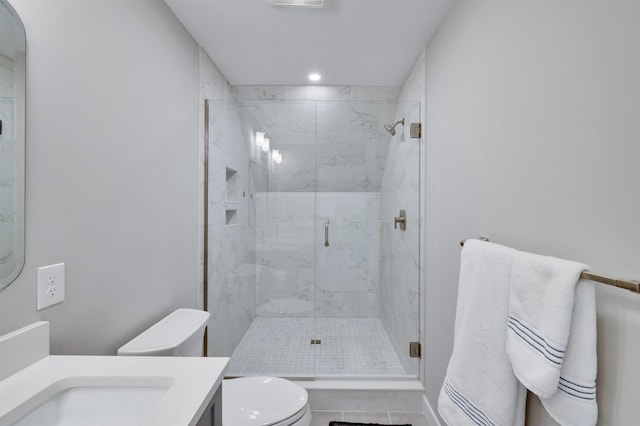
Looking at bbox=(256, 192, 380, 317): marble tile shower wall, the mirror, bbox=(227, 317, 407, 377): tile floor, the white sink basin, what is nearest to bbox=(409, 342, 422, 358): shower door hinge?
bbox=(227, 317, 407, 377): tile floor

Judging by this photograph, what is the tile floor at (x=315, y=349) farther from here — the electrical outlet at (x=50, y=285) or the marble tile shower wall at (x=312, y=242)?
the electrical outlet at (x=50, y=285)

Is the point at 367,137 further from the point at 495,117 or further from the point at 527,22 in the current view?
the point at 527,22

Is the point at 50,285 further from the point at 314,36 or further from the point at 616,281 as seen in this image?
the point at 314,36

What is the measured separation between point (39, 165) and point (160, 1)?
3.83 ft

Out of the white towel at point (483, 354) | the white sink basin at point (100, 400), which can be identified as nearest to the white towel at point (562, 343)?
the white towel at point (483, 354)

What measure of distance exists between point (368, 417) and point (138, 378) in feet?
5.58

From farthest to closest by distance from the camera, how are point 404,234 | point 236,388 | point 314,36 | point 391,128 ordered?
1. point 391,128
2. point 404,234
3. point 314,36
4. point 236,388

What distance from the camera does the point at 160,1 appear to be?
1.65 m

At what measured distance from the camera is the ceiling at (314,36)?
1.73m

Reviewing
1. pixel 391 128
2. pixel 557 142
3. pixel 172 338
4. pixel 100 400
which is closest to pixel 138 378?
pixel 100 400

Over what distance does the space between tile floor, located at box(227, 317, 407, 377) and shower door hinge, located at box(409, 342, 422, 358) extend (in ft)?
0.53

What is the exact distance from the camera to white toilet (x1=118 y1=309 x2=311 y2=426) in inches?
50.9

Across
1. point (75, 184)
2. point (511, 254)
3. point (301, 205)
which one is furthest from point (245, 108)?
point (511, 254)

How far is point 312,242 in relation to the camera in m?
2.56
